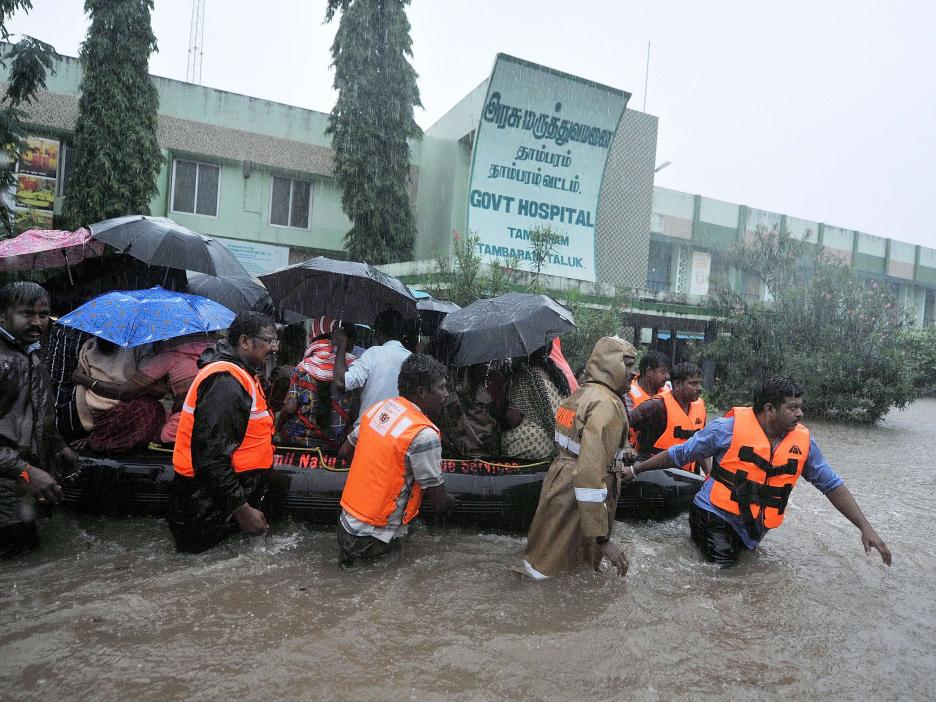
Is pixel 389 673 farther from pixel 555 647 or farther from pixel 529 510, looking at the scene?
pixel 529 510

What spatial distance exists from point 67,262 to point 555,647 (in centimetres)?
557

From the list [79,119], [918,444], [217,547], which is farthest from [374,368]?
[79,119]

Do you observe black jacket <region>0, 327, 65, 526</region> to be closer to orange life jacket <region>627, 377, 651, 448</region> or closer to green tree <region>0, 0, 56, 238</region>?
orange life jacket <region>627, 377, 651, 448</region>

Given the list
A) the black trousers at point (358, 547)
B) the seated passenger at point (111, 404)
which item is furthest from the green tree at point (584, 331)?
the black trousers at point (358, 547)

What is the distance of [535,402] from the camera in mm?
4906

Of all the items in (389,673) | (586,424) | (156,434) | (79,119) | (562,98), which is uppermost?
(562,98)

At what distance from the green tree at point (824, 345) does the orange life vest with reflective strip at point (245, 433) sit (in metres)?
13.2

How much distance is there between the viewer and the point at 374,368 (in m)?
4.57

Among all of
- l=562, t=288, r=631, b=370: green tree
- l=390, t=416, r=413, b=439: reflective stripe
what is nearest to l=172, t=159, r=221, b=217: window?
l=562, t=288, r=631, b=370: green tree

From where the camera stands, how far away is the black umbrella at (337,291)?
5.18m

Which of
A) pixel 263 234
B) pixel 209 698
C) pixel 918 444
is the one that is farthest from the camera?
pixel 263 234

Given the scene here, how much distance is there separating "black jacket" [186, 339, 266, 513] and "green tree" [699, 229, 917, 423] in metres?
13.5

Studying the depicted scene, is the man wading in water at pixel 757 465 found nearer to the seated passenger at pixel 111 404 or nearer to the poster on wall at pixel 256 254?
the seated passenger at pixel 111 404

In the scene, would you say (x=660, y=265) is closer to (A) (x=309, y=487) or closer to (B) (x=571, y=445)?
(A) (x=309, y=487)
